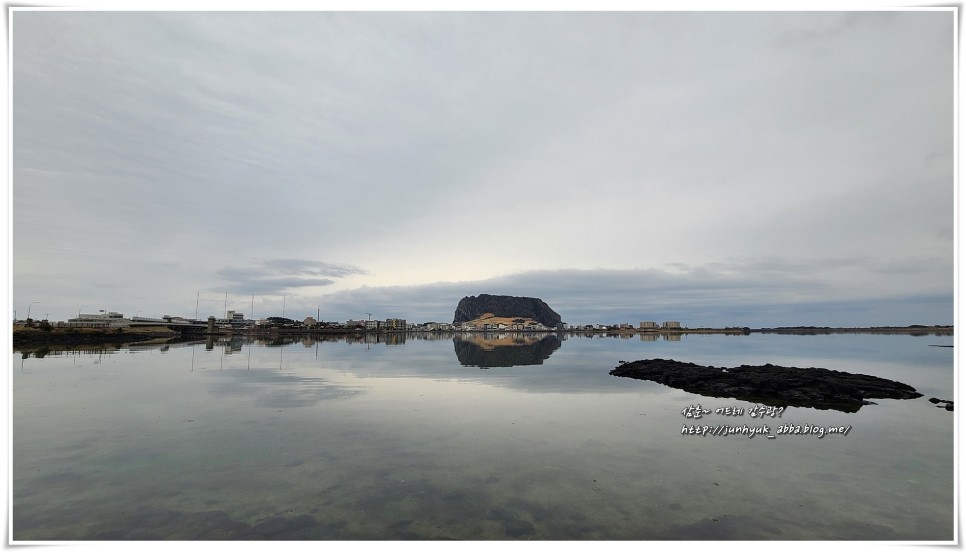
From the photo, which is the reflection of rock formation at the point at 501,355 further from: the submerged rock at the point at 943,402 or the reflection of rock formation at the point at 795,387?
the submerged rock at the point at 943,402

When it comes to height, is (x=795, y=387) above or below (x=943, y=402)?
above

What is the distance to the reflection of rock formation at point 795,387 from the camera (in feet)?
81.5

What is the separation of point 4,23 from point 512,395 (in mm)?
25073

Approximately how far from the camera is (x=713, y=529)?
8375 millimetres

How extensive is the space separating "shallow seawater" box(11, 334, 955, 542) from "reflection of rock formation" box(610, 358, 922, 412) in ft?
7.41

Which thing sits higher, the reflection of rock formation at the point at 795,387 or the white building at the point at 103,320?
the white building at the point at 103,320

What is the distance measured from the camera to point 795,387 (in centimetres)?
2709

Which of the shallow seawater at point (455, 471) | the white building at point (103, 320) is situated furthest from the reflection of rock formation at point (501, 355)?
the white building at point (103, 320)

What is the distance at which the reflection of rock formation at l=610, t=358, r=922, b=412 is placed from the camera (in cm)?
2484

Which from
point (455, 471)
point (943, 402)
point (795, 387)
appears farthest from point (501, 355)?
point (455, 471)

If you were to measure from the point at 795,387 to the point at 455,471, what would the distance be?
2809cm

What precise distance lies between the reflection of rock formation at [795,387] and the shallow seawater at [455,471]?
2259 mm

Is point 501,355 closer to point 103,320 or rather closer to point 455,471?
point 455,471
